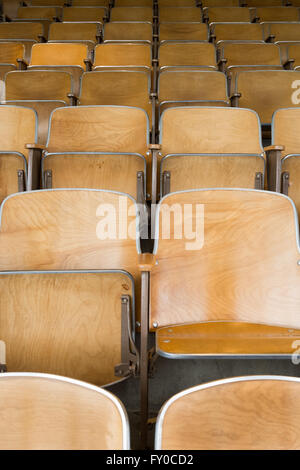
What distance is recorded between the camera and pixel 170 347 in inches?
18.3

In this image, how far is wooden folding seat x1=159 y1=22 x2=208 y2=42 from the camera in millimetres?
1642

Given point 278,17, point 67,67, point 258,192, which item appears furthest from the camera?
point 278,17

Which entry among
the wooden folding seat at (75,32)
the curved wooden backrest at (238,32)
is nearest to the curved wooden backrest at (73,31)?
the wooden folding seat at (75,32)

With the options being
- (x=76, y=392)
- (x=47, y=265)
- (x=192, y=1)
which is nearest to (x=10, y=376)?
(x=76, y=392)

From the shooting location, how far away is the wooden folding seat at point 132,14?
5.94 ft

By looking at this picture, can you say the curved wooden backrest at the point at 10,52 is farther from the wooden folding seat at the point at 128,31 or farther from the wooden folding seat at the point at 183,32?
the wooden folding seat at the point at 183,32

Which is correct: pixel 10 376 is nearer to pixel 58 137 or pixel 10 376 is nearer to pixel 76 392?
pixel 76 392

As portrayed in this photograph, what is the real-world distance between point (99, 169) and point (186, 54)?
86 cm

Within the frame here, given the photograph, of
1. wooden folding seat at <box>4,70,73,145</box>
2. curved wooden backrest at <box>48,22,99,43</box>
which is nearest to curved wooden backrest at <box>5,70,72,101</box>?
wooden folding seat at <box>4,70,73,145</box>

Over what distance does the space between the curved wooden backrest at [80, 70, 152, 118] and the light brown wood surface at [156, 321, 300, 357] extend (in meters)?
0.76

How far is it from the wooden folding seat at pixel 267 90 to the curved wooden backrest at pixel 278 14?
0.81 m

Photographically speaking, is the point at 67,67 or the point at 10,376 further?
the point at 67,67

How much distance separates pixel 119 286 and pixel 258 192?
222 millimetres

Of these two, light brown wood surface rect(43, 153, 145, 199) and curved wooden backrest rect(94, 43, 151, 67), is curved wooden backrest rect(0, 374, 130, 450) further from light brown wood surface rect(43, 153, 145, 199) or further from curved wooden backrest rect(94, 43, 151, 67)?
curved wooden backrest rect(94, 43, 151, 67)
